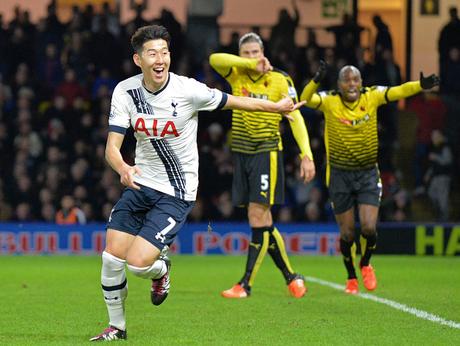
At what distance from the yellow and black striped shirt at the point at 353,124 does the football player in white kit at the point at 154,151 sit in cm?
364

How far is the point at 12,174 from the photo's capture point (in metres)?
20.7

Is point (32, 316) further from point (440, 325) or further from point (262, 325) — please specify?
point (440, 325)

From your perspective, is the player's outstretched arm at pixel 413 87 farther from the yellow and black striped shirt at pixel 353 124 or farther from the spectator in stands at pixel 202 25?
the spectator in stands at pixel 202 25

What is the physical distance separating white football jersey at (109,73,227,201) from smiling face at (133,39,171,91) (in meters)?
0.12

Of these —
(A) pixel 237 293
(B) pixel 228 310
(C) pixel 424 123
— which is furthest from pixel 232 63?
(C) pixel 424 123

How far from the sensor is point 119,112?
829 centimetres

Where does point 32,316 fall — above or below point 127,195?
below

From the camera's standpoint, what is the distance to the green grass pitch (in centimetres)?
822

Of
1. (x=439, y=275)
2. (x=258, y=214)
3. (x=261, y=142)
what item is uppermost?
(x=261, y=142)

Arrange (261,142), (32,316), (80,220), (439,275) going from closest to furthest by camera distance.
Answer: (32,316) → (261,142) → (439,275) → (80,220)

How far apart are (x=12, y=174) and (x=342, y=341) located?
44.3ft

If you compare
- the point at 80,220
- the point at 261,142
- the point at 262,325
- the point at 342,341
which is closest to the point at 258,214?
the point at 261,142

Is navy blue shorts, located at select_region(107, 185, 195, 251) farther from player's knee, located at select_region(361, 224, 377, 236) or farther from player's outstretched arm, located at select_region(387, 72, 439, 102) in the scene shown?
player's knee, located at select_region(361, 224, 377, 236)

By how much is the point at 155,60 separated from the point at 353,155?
4283 mm
